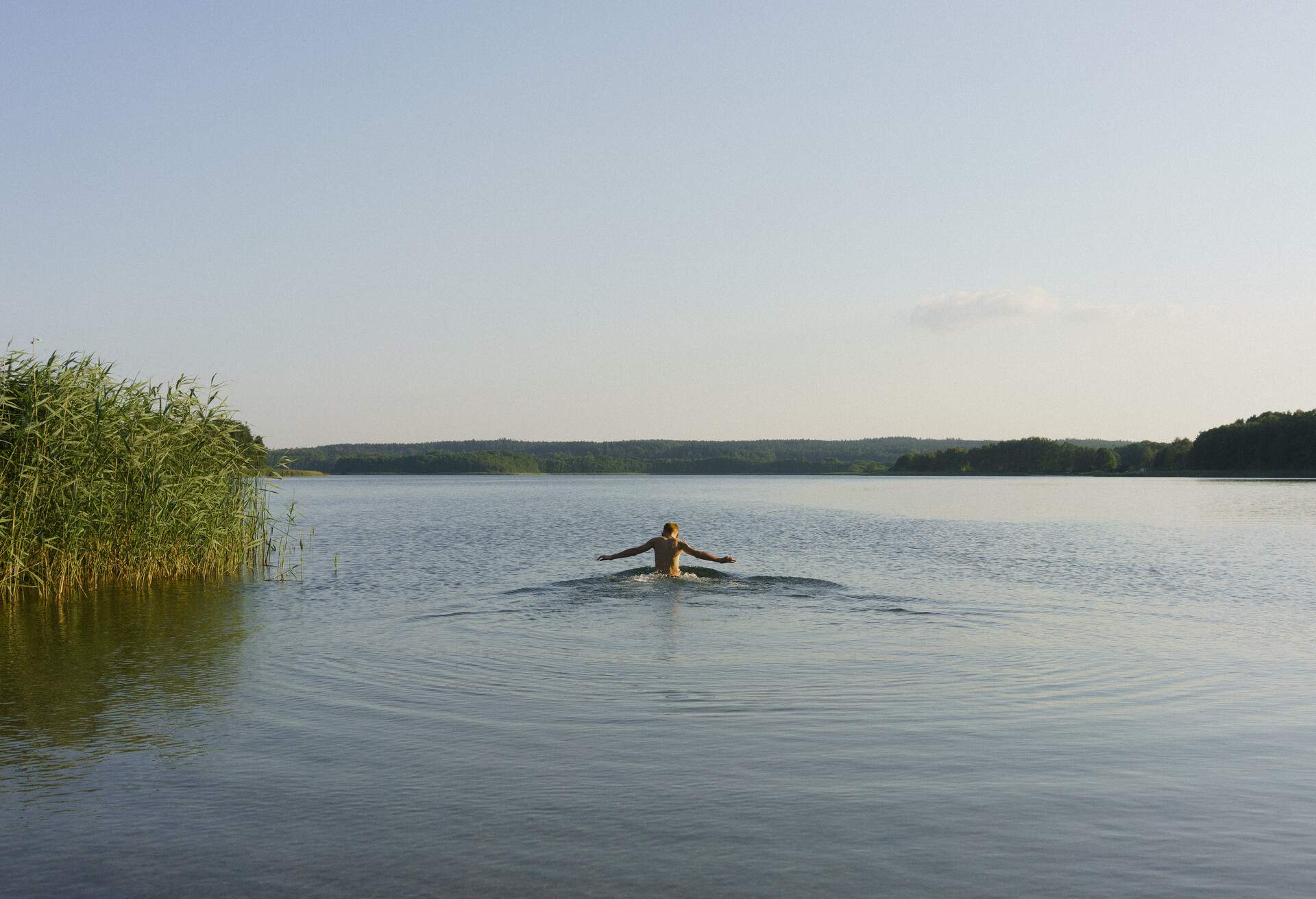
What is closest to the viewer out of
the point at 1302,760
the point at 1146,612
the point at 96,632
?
the point at 1302,760

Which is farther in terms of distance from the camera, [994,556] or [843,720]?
[994,556]

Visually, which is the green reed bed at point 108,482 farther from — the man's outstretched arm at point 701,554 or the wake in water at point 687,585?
the man's outstretched arm at point 701,554

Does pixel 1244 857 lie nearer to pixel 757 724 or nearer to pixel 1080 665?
pixel 757 724

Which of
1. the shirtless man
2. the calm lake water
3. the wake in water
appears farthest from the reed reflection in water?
the shirtless man

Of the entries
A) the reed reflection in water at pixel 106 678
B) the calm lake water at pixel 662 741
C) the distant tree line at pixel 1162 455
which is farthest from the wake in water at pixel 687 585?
the distant tree line at pixel 1162 455

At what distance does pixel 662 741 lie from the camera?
29.8 ft

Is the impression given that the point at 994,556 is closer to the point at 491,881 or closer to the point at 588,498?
the point at 491,881

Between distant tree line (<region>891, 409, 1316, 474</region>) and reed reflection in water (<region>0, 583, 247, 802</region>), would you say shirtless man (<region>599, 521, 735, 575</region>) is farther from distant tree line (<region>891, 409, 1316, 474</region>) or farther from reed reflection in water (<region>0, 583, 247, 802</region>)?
distant tree line (<region>891, 409, 1316, 474</region>)

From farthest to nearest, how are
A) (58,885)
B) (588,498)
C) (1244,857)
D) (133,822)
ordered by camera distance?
(588,498) < (133,822) < (1244,857) < (58,885)

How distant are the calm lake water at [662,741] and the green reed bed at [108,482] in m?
1.03

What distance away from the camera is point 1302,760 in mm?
8500

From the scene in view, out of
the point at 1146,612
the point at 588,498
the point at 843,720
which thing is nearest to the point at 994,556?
the point at 1146,612

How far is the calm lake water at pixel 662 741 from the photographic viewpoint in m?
6.09

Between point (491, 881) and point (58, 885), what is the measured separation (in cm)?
248
